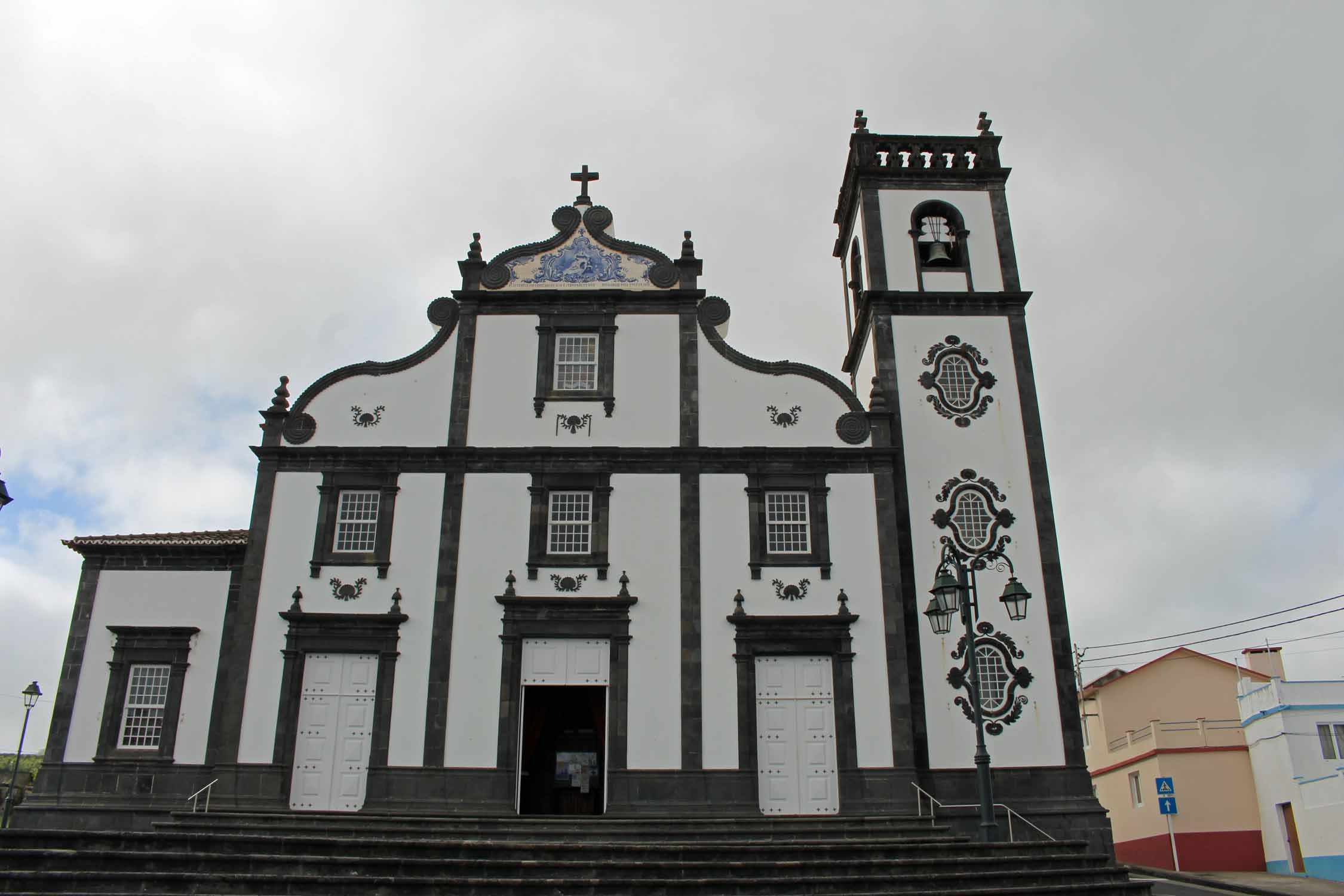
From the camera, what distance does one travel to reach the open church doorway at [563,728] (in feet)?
58.7

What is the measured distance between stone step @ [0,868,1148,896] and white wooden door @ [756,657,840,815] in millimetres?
4789

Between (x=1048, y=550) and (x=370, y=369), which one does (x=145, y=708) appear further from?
(x=1048, y=550)

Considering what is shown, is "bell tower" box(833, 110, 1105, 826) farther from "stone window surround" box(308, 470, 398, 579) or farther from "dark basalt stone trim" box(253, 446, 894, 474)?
"stone window surround" box(308, 470, 398, 579)

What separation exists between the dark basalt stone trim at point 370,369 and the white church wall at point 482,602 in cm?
273

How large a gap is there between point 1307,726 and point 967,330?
12904 millimetres

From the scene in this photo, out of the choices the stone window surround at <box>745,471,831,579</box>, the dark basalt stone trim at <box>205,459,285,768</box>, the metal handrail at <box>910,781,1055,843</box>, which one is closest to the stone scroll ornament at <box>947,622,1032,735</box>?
the metal handrail at <box>910,781,1055,843</box>

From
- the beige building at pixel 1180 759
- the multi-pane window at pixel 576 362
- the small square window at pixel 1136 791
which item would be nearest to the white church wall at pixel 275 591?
the multi-pane window at pixel 576 362

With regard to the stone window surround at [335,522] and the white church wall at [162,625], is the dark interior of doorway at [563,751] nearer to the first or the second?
the stone window surround at [335,522]

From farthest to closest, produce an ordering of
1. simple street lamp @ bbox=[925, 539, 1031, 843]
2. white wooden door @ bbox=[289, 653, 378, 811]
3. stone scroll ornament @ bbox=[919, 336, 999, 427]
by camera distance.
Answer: stone scroll ornament @ bbox=[919, 336, 999, 427], white wooden door @ bbox=[289, 653, 378, 811], simple street lamp @ bbox=[925, 539, 1031, 843]

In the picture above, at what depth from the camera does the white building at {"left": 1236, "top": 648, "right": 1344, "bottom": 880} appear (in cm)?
2258

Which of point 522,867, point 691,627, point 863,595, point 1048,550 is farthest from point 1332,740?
point 522,867

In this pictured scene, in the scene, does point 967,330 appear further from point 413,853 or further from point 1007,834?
point 413,853

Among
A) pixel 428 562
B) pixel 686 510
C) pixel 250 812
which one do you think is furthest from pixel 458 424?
pixel 250 812

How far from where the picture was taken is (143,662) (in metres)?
18.5
